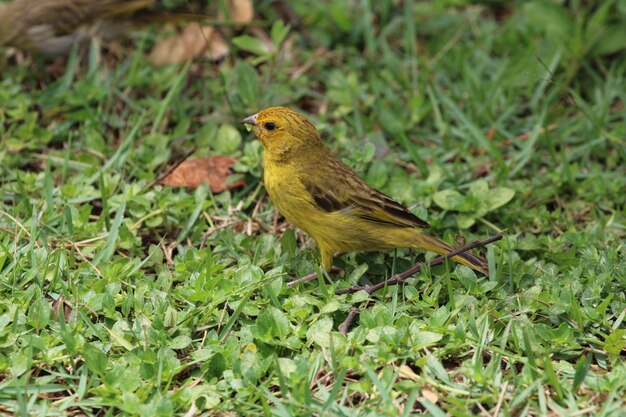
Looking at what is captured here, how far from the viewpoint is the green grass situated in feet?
12.2

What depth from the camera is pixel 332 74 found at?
6719 mm

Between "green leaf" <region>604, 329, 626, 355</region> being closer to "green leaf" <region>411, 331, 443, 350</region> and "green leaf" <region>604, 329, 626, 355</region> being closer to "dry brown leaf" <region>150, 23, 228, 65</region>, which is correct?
"green leaf" <region>411, 331, 443, 350</region>

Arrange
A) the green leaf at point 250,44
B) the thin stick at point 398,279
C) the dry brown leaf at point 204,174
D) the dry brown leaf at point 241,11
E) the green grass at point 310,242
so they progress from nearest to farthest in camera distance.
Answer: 1. the green grass at point 310,242
2. the thin stick at point 398,279
3. the dry brown leaf at point 204,174
4. the green leaf at point 250,44
5. the dry brown leaf at point 241,11

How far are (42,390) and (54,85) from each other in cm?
345

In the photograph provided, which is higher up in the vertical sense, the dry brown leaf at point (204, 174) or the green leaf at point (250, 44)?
the green leaf at point (250, 44)

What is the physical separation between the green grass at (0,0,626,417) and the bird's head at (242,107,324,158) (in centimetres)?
54

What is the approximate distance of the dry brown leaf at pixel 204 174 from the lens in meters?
5.52

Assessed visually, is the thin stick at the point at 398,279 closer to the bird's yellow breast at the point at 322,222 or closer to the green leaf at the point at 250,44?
the bird's yellow breast at the point at 322,222

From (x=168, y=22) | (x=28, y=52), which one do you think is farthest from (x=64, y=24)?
(x=168, y=22)

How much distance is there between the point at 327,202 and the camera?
4.70 m

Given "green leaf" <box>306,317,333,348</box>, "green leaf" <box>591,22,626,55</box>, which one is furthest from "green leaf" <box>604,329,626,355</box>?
"green leaf" <box>591,22,626,55</box>

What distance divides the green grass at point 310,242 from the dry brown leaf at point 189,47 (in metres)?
0.13

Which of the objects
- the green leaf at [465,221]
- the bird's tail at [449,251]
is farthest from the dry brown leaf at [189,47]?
the bird's tail at [449,251]

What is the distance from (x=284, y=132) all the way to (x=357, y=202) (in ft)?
2.01
